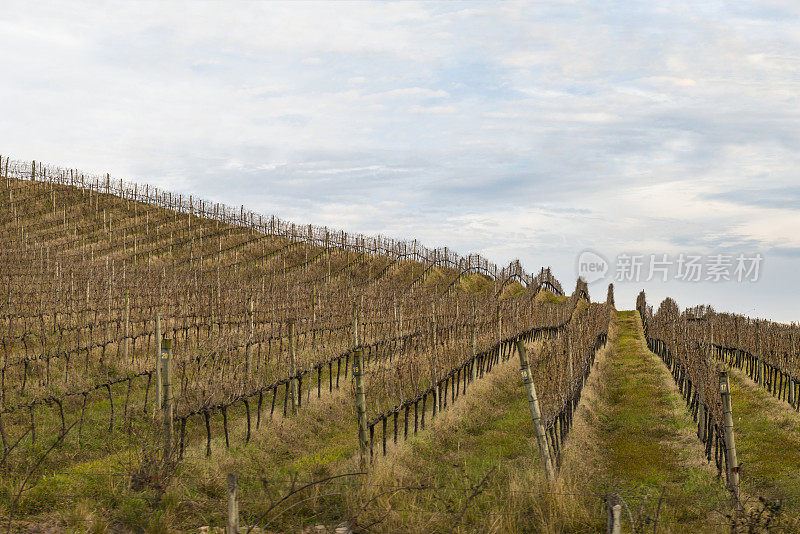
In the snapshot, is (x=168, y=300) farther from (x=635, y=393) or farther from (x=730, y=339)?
(x=730, y=339)

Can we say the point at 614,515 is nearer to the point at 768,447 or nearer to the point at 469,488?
the point at 469,488

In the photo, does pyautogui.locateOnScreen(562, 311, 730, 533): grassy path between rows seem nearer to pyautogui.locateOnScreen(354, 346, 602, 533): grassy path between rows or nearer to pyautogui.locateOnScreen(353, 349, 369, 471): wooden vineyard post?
pyautogui.locateOnScreen(354, 346, 602, 533): grassy path between rows

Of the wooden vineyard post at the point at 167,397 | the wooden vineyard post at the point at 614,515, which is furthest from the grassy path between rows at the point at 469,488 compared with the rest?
the wooden vineyard post at the point at 167,397

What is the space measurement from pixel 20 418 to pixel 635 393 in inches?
542

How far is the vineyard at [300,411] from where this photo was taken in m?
6.20

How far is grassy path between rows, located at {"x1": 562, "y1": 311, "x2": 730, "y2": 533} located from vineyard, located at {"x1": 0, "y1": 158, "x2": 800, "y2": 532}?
0.69ft

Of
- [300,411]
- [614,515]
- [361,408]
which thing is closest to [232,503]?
[614,515]

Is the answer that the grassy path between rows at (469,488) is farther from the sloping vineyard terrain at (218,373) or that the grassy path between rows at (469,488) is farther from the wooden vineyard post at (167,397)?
the wooden vineyard post at (167,397)

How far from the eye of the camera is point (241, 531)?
5484mm

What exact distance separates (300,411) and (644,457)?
6.09 m

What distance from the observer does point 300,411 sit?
11.2 m

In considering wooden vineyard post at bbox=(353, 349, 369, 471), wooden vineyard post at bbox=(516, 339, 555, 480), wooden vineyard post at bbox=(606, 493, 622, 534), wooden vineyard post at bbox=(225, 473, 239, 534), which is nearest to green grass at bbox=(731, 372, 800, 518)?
wooden vineyard post at bbox=(516, 339, 555, 480)

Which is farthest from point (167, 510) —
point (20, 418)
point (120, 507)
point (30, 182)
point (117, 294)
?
point (30, 182)

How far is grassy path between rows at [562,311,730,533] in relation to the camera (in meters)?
6.57
